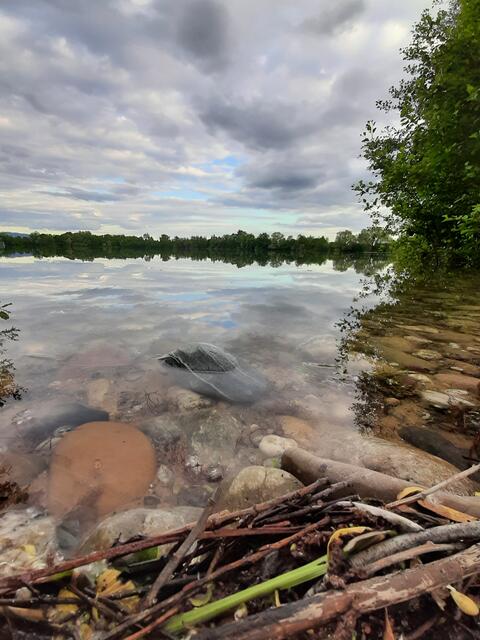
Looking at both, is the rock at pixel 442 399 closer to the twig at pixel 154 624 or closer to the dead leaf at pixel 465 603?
the dead leaf at pixel 465 603

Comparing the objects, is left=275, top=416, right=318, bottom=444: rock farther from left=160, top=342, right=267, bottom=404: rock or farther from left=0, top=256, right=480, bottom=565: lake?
left=160, top=342, right=267, bottom=404: rock

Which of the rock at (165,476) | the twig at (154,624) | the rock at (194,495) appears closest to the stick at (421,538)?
the twig at (154,624)

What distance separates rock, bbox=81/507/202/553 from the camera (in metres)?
2.05

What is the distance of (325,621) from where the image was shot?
43.7 inches

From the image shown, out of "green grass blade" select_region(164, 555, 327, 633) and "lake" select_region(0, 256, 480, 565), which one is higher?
"green grass blade" select_region(164, 555, 327, 633)

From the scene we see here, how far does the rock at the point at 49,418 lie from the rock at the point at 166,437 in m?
0.66

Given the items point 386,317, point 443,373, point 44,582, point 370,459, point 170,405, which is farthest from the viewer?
point 386,317

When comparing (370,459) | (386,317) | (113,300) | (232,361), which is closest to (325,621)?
(370,459)

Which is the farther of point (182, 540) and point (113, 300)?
point (113, 300)

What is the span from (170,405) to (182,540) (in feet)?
9.75

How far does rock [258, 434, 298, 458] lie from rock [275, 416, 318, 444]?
12cm

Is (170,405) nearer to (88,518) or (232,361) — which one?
(232,361)

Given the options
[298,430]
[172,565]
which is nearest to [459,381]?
[298,430]

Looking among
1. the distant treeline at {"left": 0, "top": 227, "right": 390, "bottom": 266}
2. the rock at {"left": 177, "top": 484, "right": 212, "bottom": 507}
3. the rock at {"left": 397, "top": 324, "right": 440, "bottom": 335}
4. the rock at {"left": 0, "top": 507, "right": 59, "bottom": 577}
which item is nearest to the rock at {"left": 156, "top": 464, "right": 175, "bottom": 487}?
the rock at {"left": 177, "top": 484, "right": 212, "bottom": 507}
